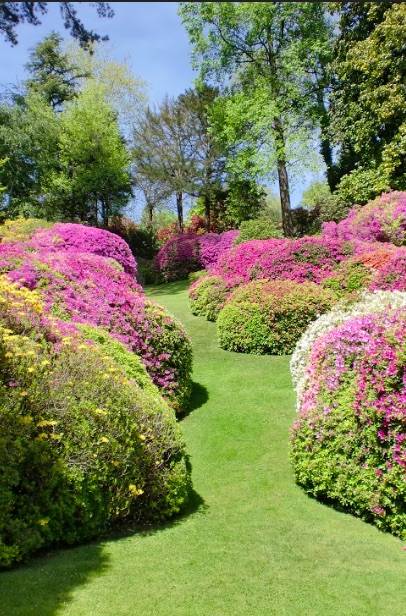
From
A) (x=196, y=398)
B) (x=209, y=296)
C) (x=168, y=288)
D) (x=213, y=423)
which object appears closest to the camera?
(x=213, y=423)

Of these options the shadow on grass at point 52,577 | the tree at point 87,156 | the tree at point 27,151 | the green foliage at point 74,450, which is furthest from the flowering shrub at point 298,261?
the tree at point 27,151

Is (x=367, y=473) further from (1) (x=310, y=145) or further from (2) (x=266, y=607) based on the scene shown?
(1) (x=310, y=145)

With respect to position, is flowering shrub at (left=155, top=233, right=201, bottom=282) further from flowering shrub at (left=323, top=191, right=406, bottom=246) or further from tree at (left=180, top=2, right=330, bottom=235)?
flowering shrub at (left=323, top=191, right=406, bottom=246)

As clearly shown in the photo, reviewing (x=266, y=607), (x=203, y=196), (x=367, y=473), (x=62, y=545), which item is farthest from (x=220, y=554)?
(x=203, y=196)

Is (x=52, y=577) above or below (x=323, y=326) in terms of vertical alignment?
below

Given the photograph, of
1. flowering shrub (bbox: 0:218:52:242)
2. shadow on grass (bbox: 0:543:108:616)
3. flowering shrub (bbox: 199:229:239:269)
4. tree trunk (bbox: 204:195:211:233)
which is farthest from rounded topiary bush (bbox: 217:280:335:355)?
tree trunk (bbox: 204:195:211:233)

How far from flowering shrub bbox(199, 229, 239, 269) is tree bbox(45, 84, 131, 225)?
9.12m

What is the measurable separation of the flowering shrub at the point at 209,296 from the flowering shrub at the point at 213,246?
26.9 feet

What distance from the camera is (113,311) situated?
386 inches

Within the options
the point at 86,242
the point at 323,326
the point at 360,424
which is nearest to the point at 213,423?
the point at 323,326

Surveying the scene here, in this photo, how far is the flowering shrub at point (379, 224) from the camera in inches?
675

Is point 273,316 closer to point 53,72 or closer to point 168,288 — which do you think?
point 168,288

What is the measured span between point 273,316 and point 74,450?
785cm

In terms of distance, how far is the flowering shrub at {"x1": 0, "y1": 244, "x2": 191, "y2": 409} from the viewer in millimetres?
9055
